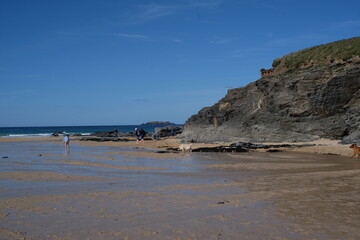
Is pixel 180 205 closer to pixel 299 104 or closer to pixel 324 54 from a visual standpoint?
pixel 299 104

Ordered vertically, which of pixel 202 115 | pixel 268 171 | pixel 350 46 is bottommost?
pixel 268 171

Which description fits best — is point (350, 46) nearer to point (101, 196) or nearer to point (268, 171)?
point (268, 171)

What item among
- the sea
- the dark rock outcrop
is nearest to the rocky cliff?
the dark rock outcrop

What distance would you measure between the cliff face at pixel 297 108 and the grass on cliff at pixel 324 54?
1.18 meters

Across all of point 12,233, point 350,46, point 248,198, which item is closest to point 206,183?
point 248,198

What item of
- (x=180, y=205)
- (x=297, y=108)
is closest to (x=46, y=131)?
(x=297, y=108)

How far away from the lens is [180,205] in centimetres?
819

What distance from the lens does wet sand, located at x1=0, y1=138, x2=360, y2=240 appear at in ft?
20.4

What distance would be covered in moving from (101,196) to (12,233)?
322 centimetres

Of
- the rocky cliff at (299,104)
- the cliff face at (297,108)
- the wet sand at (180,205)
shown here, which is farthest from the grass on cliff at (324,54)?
the wet sand at (180,205)

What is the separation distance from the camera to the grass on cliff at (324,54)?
30859 mm

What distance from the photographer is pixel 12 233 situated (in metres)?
6.10

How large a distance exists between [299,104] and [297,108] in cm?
40

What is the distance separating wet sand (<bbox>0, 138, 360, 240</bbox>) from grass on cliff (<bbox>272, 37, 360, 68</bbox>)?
2024 centimetres
